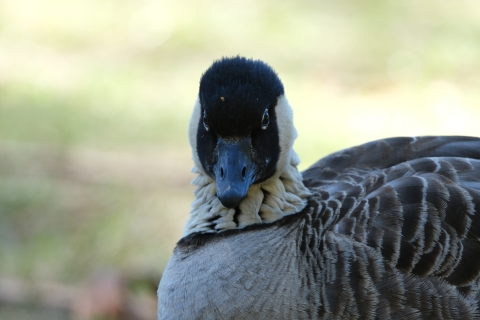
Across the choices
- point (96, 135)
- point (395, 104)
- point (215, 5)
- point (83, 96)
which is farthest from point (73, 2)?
point (395, 104)

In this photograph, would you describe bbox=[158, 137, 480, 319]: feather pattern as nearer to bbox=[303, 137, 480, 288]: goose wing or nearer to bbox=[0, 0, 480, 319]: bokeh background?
bbox=[303, 137, 480, 288]: goose wing

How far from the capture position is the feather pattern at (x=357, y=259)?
9.59ft

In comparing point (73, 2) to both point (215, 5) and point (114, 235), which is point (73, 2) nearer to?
point (215, 5)

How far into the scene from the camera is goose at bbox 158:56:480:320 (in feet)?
9.64

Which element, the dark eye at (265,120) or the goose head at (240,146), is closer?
the goose head at (240,146)

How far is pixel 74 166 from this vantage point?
7.08 metres

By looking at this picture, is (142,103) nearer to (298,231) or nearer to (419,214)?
(298,231)

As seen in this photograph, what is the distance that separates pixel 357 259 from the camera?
2979 mm

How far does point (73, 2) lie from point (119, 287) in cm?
840

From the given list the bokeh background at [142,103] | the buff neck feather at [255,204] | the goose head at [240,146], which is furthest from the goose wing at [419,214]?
the bokeh background at [142,103]

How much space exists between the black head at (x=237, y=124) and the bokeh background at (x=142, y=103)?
201 cm

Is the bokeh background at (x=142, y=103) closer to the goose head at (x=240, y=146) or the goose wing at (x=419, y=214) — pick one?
the goose head at (x=240, y=146)

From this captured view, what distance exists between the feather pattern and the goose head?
118 mm

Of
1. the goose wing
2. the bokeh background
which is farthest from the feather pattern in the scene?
the bokeh background
